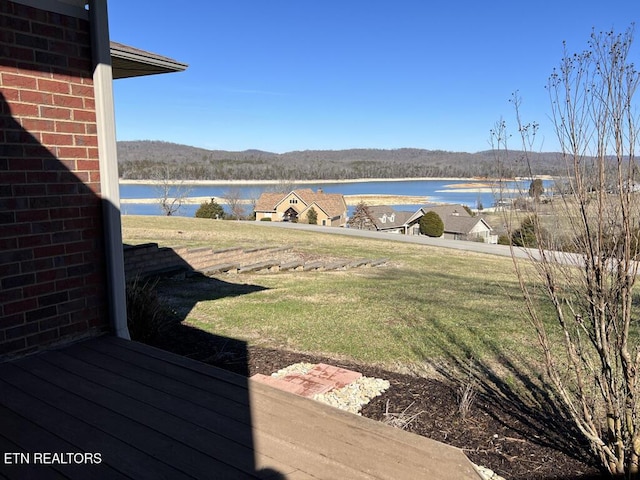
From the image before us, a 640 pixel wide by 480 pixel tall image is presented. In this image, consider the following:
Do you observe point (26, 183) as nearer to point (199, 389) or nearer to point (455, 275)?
point (199, 389)

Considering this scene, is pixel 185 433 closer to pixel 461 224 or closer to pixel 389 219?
pixel 461 224

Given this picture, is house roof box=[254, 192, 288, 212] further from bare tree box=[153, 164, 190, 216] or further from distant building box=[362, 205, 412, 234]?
distant building box=[362, 205, 412, 234]

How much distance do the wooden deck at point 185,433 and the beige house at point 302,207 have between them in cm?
4484

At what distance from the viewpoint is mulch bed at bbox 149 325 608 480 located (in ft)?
9.07


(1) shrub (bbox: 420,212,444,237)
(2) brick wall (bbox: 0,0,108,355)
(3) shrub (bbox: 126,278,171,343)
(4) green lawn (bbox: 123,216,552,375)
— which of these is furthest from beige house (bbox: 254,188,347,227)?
(2) brick wall (bbox: 0,0,108,355)

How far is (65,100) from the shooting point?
3016 mm

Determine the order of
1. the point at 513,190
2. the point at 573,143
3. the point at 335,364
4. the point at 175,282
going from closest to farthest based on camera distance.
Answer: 1. the point at 573,143
2. the point at 513,190
3. the point at 335,364
4. the point at 175,282

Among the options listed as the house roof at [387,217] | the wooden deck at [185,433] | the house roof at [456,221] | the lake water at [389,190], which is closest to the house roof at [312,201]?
the house roof at [387,217]

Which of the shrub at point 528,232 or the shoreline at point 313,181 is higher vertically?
the shoreline at point 313,181

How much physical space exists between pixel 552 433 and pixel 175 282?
21.0 ft

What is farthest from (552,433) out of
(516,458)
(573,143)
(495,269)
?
(495,269)

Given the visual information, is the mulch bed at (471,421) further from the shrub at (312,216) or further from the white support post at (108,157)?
the shrub at (312,216)

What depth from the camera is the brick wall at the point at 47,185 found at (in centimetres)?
274

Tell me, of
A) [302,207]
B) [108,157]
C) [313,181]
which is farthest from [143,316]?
[313,181]
